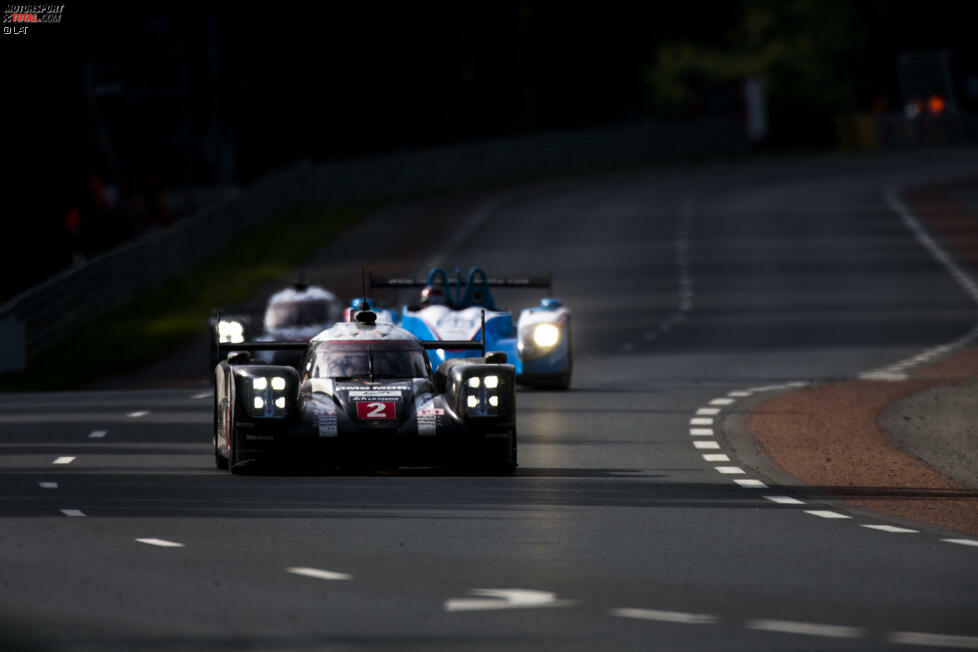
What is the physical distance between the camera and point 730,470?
19.9 metres

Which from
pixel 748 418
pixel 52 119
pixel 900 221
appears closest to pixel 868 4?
pixel 900 221

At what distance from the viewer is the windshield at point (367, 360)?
19578 millimetres

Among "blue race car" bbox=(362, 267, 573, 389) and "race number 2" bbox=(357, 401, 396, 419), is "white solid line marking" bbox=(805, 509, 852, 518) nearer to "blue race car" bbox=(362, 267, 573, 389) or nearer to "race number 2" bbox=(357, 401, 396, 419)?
"race number 2" bbox=(357, 401, 396, 419)

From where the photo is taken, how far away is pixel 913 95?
352 ft

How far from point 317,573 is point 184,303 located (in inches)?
1518

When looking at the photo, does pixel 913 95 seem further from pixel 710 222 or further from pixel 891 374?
pixel 891 374

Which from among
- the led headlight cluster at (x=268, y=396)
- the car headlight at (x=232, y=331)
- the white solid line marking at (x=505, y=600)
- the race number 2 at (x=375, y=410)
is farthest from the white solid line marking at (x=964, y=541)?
the car headlight at (x=232, y=331)

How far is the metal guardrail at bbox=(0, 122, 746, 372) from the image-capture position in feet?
139

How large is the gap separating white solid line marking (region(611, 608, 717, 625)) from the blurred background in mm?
45215

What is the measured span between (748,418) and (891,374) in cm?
845

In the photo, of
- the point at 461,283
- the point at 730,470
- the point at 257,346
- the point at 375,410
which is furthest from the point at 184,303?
the point at 375,410

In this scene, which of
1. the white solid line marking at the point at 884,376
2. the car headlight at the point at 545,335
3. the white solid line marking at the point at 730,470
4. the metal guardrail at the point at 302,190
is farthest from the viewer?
the metal guardrail at the point at 302,190

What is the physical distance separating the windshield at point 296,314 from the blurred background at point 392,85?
74.2 feet

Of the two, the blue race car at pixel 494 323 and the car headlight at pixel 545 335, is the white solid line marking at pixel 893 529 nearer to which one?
the blue race car at pixel 494 323
